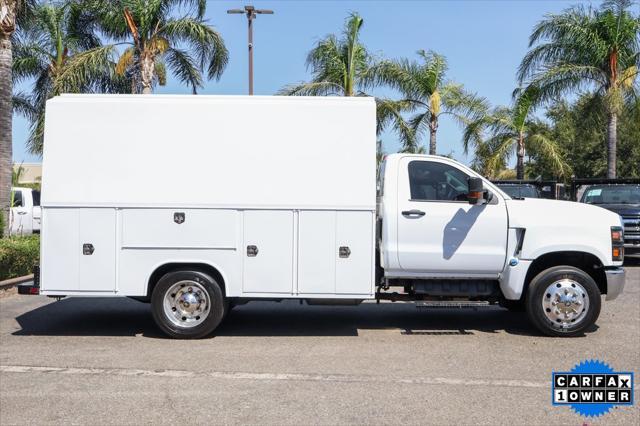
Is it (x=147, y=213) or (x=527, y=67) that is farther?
(x=527, y=67)

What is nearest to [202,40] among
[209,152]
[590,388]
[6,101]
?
[6,101]

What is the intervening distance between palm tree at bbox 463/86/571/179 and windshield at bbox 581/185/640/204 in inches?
213

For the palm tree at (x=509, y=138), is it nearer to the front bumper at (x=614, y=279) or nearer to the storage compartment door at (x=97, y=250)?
the front bumper at (x=614, y=279)

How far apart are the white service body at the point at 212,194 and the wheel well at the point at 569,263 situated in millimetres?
2054

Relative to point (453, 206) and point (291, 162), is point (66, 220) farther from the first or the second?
point (453, 206)

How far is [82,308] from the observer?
957cm

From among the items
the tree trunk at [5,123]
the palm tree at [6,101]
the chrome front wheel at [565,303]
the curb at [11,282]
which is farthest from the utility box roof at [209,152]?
the tree trunk at [5,123]

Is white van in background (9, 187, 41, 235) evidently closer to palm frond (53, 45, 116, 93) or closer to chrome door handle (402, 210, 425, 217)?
palm frond (53, 45, 116, 93)

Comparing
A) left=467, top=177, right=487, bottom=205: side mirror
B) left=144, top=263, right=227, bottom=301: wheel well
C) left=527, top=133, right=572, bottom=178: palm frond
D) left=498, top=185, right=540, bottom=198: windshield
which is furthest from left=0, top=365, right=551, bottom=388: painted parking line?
left=527, top=133, right=572, bottom=178: palm frond

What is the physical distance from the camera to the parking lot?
5090mm

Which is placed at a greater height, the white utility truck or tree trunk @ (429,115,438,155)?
tree trunk @ (429,115,438,155)

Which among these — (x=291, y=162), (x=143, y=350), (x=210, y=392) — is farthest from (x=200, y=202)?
(x=210, y=392)

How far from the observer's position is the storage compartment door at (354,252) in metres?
7.35

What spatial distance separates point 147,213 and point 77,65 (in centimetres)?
1171
